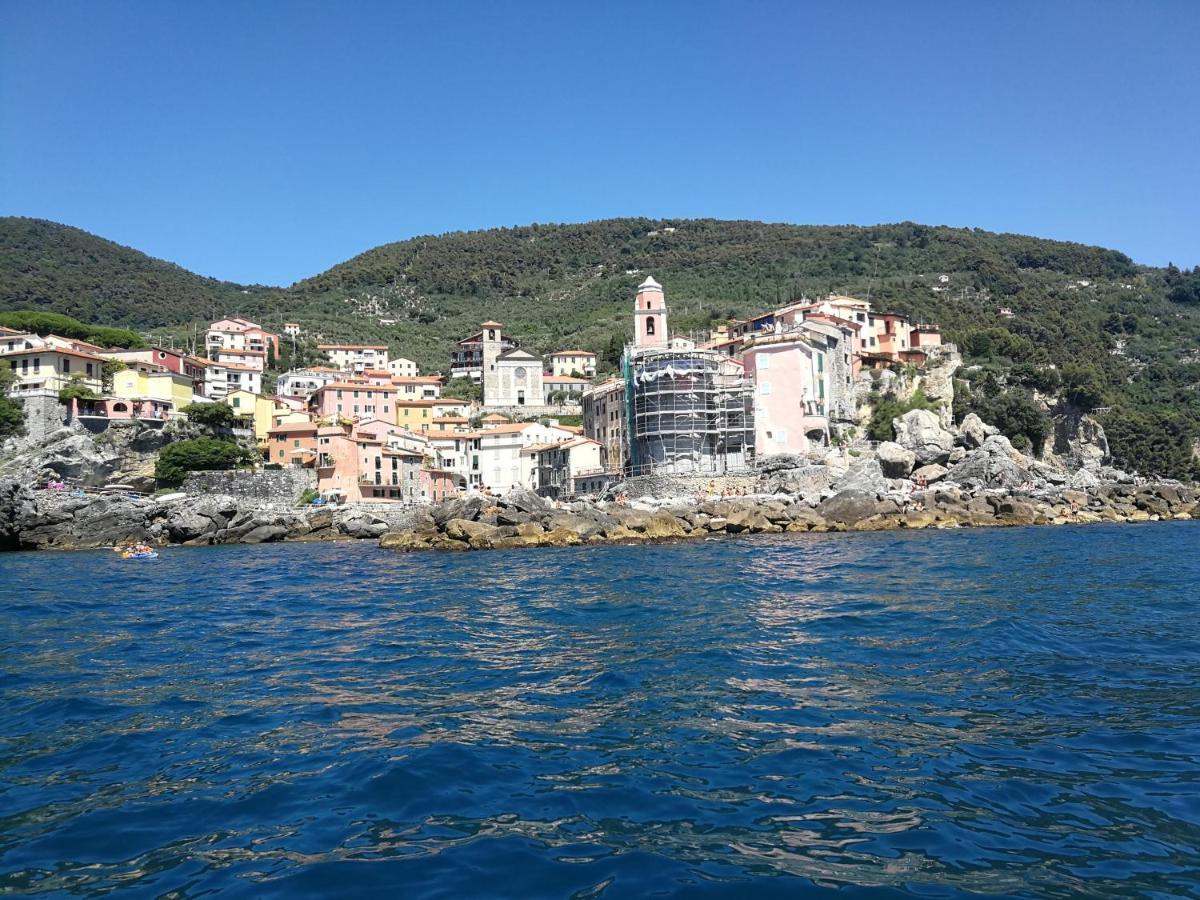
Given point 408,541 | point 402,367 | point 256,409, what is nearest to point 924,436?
point 408,541

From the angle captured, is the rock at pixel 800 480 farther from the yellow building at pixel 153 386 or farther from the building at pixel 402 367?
the building at pixel 402 367

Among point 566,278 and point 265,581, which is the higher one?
point 566,278

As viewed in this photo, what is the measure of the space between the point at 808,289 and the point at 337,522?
71.1 meters

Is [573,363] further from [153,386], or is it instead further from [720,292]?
[153,386]

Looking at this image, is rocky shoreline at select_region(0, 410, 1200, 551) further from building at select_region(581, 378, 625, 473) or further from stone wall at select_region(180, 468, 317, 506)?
building at select_region(581, 378, 625, 473)

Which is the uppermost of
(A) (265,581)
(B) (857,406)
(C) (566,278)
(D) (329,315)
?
(C) (566,278)

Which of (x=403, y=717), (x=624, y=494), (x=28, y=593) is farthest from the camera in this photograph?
(x=624, y=494)

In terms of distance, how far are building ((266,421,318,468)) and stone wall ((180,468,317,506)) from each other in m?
2.33

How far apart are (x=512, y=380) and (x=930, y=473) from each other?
36681 mm

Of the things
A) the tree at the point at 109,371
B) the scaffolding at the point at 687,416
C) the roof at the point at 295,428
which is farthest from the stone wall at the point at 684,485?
the tree at the point at 109,371

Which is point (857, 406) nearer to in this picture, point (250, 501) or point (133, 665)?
point (250, 501)

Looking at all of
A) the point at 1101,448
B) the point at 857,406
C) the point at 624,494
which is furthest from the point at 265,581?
the point at 1101,448

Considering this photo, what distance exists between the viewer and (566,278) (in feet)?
429

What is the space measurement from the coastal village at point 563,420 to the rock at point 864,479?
211 inches
